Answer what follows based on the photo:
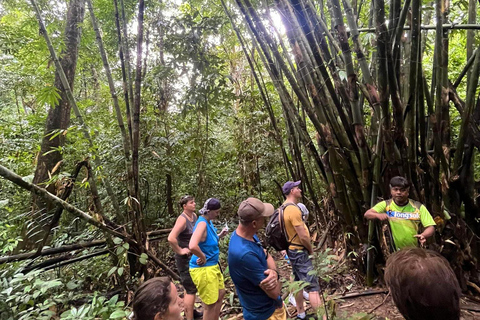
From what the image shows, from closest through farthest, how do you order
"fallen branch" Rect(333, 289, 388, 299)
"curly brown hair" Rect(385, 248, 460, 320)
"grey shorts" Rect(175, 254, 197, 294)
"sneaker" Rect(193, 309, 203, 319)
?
"curly brown hair" Rect(385, 248, 460, 320) → "fallen branch" Rect(333, 289, 388, 299) → "grey shorts" Rect(175, 254, 197, 294) → "sneaker" Rect(193, 309, 203, 319)

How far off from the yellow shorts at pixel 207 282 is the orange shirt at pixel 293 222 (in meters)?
0.72

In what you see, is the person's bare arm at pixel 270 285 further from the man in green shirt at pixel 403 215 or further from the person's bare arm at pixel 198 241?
the man in green shirt at pixel 403 215

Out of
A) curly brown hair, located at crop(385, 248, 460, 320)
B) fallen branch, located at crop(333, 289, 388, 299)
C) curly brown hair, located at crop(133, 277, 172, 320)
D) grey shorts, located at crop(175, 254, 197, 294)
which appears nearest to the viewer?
curly brown hair, located at crop(385, 248, 460, 320)

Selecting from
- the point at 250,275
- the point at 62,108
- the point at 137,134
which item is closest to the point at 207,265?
the point at 250,275

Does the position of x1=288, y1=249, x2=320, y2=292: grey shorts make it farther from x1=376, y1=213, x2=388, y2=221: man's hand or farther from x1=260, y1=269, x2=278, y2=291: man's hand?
x1=260, y1=269, x2=278, y2=291: man's hand

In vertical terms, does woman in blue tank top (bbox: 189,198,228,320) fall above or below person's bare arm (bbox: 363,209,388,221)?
below

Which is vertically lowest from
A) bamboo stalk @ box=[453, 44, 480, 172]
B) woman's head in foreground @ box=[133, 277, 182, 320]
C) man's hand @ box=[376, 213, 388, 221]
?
man's hand @ box=[376, 213, 388, 221]

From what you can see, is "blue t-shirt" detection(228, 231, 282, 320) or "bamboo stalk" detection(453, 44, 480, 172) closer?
"blue t-shirt" detection(228, 231, 282, 320)

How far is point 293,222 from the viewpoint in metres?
2.31

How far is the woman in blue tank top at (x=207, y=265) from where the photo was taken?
2.25m

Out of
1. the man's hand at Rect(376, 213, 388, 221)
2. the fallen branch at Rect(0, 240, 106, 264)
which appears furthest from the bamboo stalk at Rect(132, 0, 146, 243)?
the man's hand at Rect(376, 213, 388, 221)

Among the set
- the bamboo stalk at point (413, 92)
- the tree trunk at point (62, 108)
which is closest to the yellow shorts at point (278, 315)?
the bamboo stalk at point (413, 92)

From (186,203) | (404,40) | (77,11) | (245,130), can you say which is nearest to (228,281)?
(186,203)

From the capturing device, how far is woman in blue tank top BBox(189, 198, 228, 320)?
2.25 m
